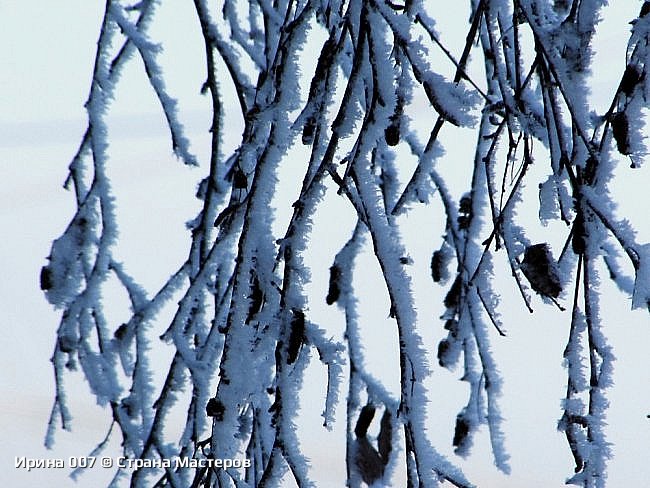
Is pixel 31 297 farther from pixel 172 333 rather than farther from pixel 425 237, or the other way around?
pixel 172 333

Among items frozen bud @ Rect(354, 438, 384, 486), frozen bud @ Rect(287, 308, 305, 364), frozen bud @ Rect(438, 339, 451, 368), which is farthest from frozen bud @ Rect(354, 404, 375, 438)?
frozen bud @ Rect(438, 339, 451, 368)

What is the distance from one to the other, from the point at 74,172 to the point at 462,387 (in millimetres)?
2849

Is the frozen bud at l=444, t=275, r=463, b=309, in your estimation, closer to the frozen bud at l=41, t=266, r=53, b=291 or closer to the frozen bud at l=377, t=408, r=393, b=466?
the frozen bud at l=377, t=408, r=393, b=466

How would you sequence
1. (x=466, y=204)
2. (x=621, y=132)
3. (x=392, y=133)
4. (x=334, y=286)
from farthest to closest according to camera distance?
(x=466, y=204)
(x=334, y=286)
(x=392, y=133)
(x=621, y=132)

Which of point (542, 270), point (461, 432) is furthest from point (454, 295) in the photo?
point (542, 270)

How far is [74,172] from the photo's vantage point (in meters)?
1.11

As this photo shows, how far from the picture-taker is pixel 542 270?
74 cm

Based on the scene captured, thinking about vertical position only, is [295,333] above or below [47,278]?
below

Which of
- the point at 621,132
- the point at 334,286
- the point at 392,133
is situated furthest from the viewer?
the point at 334,286

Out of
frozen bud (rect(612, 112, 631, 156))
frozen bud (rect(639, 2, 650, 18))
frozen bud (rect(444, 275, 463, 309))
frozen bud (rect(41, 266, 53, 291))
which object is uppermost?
frozen bud (rect(444, 275, 463, 309))

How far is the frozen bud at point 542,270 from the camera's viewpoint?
732mm

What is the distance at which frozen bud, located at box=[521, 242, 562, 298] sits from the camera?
732mm

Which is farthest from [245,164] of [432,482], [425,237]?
[425,237]

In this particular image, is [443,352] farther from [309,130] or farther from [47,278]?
[47,278]
